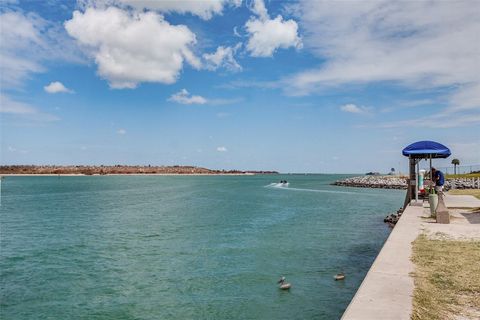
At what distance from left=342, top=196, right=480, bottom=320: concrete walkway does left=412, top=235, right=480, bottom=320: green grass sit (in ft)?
0.60

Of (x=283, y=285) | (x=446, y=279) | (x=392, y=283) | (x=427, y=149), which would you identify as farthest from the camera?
(x=427, y=149)

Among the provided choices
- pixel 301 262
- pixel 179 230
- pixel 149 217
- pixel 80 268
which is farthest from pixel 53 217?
pixel 301 262

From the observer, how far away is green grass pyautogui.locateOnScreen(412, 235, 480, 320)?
252 inches

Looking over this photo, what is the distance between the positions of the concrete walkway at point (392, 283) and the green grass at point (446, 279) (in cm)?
18

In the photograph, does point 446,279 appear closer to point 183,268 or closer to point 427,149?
point 183,268

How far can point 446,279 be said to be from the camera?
8.00m

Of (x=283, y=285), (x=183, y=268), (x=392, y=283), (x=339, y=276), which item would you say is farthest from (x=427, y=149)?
(x=392, y=283)

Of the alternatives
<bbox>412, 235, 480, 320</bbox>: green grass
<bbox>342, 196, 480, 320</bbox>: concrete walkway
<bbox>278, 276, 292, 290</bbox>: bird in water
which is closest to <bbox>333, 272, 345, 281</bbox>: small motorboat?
<bbox>278, 276, 292, 290</bbox>: bird in water

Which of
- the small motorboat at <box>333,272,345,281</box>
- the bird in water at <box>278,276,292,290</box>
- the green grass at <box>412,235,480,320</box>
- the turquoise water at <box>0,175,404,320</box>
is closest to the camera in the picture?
the green grass at <box>412,235,480,320</box>

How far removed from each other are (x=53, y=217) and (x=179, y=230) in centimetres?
1517

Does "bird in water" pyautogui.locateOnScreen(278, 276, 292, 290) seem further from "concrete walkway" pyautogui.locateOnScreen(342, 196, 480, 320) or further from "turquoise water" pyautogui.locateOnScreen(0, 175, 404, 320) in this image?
"concrete walkway" pyautogui.locateOnScreen(342, 196, 480, 320)

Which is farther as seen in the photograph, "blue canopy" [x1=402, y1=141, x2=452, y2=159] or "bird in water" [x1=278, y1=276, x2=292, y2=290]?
"blue canopy" [x1=402, y1=141, x2=452, y2=159]

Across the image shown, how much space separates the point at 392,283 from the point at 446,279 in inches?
48.8

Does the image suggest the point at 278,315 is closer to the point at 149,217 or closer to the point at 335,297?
the point at 335,297
